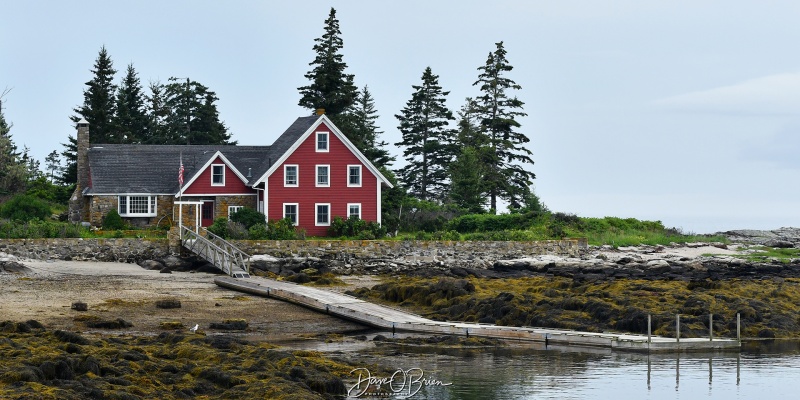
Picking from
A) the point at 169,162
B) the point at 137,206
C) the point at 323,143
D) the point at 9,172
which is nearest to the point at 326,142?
the point at 323,143

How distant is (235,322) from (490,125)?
48936mm

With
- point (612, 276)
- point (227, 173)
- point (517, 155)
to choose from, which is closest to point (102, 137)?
point (227, 173)

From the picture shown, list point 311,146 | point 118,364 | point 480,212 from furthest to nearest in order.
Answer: point 480,212 < point 311,146 < point 118,364

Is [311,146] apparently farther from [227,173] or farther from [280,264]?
[280,264]

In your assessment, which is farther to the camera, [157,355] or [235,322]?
[235,322]

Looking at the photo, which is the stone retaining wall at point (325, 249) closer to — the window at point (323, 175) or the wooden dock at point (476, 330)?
the window at point (323, 175)

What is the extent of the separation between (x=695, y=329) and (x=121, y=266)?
2470cm

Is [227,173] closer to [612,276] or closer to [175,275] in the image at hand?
[175,275]

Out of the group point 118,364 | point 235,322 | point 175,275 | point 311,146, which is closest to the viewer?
point 118,364

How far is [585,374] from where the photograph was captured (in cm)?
2516

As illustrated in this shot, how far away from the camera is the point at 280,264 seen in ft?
161

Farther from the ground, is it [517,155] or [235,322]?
[517,155]

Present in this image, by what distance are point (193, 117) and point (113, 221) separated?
3112cm

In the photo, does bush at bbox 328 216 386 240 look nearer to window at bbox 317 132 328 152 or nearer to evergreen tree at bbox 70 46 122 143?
window at bbox 317 132 328 152
